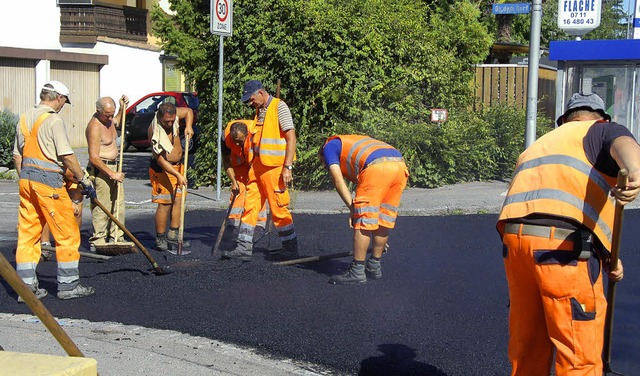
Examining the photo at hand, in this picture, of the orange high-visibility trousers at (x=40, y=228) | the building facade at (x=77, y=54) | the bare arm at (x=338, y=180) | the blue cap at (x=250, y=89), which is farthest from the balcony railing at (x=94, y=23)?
the bare arm at (x=338, y=180)

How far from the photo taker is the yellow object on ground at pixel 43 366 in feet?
9.97

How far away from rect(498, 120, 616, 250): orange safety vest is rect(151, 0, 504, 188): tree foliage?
919 centimetres

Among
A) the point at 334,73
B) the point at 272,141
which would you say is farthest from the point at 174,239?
the point at 334,73

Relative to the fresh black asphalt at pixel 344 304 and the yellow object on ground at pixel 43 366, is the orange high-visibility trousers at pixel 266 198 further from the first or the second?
the yellow object on ground at pixel 43 366

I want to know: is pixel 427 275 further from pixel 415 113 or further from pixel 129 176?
pixel 129 176

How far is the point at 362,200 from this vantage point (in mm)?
7324

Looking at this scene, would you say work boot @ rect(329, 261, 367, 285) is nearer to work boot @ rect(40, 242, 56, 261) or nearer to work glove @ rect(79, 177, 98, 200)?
work glove @ rect(79, 177, 98, 200)

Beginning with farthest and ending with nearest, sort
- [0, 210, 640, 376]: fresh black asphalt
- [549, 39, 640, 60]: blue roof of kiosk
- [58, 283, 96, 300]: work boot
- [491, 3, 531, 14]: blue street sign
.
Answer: [549, 39, 640, 60]: blue roof of kiosk < [491, 3, 531, 14]: blue street sign < [58, 283, 96, 300]: work boot < [0, 210, 640, 376]: fresh black asphalt

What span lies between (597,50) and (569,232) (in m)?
11.9

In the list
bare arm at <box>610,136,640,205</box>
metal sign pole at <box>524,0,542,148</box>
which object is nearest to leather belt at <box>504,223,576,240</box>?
bare arm at <box>610,136,640,205</box>

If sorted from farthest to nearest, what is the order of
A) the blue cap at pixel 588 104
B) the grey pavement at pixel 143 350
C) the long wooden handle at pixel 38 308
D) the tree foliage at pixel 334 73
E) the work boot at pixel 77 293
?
1. the tree foliage at pixel 334 73
2. the work boot at pixel 77 293
3. the grey pavement at pixel 143 350
4. the blue cap at pixel 588 104
5. the long wooden handle at pixel 38 308

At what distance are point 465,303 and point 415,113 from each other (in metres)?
7.31

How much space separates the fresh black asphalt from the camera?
5637 mm

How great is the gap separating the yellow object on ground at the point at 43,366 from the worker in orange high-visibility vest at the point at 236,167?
17.7 feet
